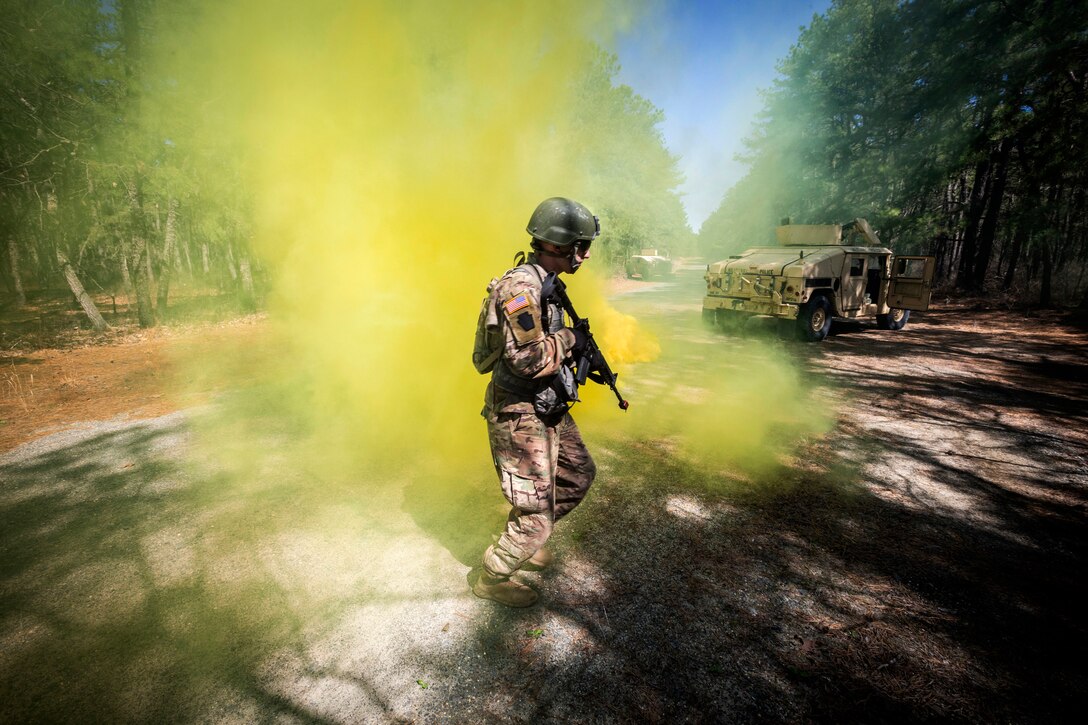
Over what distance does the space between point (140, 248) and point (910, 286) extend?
1760cm

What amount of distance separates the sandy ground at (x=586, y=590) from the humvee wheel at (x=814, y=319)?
430cm

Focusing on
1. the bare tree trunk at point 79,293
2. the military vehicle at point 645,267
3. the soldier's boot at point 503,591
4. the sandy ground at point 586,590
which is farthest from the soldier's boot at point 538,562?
the military vehicle at point 645,267

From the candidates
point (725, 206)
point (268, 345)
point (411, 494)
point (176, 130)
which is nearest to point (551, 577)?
point (411, 494)

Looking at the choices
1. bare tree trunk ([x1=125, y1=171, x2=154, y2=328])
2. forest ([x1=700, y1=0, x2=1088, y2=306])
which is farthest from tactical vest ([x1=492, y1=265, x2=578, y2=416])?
forest ([x1=700, y1=0, x2=1088, y2=306])

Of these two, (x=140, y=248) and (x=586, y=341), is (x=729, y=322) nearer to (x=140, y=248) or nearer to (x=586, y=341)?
(x=586, y=341)

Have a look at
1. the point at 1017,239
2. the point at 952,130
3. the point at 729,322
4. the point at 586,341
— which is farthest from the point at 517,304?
the point at 952,130

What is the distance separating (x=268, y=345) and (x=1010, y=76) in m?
19.0

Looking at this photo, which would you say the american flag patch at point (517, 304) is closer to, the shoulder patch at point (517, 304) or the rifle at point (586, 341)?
the shoulder patch at point (517, 304)

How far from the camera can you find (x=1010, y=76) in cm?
1152

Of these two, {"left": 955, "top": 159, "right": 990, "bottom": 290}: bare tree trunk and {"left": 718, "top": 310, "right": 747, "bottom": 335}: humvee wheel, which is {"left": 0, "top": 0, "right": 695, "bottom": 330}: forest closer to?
{"left": 718, "top": 310, "right": 747, "bottom": 335}: humvee wheel

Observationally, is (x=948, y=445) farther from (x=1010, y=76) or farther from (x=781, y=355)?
(x=1010, y=76)

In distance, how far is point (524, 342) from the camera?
214 centimetres

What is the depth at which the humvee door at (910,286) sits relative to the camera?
9469mm

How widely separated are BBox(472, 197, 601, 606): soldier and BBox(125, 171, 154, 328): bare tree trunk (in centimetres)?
1139
